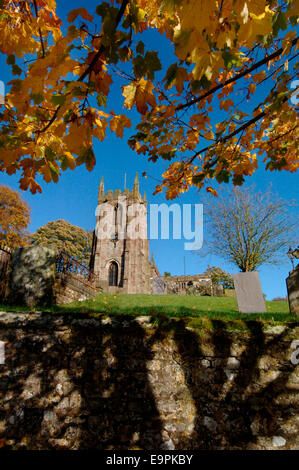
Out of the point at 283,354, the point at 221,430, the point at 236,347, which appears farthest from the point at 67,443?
the point at 283,354

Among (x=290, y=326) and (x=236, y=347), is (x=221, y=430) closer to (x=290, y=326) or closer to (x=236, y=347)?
(x=236, y=347)

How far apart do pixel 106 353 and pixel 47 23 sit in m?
3.84

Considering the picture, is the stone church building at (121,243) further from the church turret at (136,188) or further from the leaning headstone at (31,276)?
the leaning headstone at (31,276)

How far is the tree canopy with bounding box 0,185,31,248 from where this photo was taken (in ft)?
74.7

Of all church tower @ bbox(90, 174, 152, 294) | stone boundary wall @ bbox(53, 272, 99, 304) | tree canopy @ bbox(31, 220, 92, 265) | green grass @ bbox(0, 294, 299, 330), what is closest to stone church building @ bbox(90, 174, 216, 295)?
church tower @ bbox(90, 174, 152, 294)

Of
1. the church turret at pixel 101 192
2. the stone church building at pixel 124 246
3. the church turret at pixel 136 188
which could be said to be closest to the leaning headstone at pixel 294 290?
the stone church building at pixel 124 246

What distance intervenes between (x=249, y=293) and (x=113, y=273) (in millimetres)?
26525

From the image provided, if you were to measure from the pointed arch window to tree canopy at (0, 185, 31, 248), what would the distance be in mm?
12871

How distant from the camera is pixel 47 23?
1.75 m

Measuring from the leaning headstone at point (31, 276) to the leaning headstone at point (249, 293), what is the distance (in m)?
6.83

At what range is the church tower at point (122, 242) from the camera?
32.5m

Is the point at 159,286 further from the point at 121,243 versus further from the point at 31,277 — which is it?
the point at 31,277

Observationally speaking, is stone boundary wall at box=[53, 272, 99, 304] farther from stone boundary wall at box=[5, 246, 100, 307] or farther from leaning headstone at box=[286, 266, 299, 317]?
leaning headstone at box=[286, 266, 299, 317]
